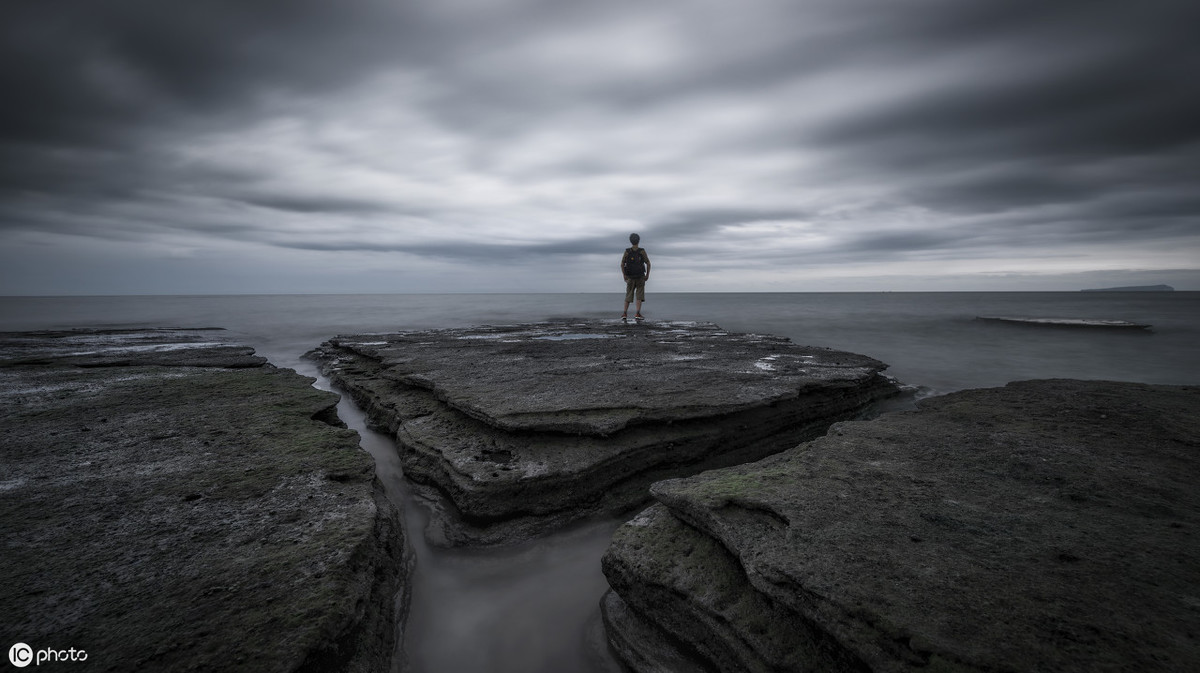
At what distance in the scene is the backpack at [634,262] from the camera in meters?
13.1

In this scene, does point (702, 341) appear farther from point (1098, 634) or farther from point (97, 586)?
point (97, 586)

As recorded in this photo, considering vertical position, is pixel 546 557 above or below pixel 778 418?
below

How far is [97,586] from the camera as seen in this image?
1.81 meters

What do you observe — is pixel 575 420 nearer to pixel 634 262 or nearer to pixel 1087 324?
pixel 634 262

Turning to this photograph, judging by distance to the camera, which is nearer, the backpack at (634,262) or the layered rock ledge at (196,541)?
the layered rock ledge at (196,541)

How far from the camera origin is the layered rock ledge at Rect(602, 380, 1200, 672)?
1.47m

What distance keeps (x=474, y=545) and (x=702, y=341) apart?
22.1ft

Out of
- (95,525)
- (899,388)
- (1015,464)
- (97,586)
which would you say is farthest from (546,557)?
(899,388)

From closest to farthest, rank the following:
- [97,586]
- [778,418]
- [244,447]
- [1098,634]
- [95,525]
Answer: [1098,634], [97,586], [95,525], [244,447], [778,418]

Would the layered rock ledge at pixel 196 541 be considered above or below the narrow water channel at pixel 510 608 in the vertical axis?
above

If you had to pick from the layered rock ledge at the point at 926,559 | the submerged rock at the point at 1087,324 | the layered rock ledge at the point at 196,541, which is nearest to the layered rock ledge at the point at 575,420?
the layered rock ledge at the point at 196,541

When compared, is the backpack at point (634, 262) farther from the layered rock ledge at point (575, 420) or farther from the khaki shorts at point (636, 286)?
the layered rock ledge at point (575, 420)

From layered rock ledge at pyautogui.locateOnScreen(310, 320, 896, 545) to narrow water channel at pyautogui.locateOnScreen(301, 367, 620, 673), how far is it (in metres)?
0.15

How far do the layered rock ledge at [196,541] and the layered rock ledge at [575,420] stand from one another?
1.98 feet
